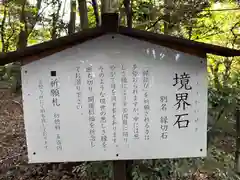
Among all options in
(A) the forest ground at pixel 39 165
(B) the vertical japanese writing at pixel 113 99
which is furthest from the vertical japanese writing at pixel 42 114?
(A) the forest ground at pixel 39 165

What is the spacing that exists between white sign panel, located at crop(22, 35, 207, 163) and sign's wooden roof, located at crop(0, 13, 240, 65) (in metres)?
0.06

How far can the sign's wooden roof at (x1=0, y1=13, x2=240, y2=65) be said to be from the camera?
187 cm

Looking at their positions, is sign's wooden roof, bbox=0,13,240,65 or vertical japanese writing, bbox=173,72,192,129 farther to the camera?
vertical japanese writing, bbox=173,72,192,129

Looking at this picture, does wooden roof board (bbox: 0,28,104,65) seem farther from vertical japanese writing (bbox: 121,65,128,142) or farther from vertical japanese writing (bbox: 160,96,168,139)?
vertical japanese writing (bbox: 160,96,168,139)

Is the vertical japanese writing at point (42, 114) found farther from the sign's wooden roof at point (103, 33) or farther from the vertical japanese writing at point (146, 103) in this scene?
the vertical japanese writing at point (146, 103)

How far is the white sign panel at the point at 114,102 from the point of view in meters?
1.96

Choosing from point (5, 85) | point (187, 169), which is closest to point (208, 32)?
point (187, 169)

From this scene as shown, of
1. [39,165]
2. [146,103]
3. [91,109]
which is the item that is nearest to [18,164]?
[39,165]

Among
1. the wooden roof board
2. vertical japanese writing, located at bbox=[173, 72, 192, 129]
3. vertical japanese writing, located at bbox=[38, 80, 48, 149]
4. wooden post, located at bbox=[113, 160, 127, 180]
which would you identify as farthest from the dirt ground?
the wooden roof board

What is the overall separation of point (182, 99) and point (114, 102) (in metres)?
0.53

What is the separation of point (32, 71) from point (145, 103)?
89 cm

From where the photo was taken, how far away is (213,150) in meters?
3.22

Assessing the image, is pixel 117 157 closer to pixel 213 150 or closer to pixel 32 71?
pixel 32 71

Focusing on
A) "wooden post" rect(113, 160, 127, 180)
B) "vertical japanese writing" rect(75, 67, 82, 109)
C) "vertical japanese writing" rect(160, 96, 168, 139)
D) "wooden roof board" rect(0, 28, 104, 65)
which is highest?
"wooden roof board" rect(0, 28, 104, 65)
